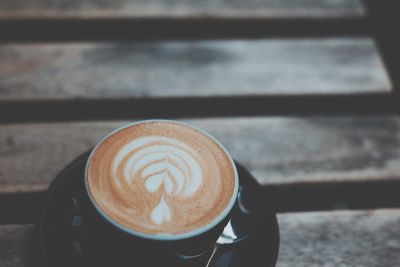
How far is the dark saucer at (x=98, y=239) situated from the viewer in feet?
1.77

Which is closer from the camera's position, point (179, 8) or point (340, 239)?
point (340, 239)

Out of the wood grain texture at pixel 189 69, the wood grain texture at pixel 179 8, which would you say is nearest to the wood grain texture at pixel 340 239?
the wood grain texture at pixel 189 69

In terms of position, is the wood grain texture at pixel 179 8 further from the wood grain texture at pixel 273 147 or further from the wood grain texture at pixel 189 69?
the wood grain texture at pixel 273 147

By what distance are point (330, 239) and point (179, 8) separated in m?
0.56

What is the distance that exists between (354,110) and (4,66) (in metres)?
0.64

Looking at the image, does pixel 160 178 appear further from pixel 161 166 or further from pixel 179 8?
pixel 179 8

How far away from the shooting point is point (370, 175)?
76cm

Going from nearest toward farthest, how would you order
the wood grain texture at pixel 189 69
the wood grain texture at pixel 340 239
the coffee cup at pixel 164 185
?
1. the coffee cup at pixel 164 185
2. the wood grain texture at pixel 340 239
3. the wood grain texture at pixel 189 69

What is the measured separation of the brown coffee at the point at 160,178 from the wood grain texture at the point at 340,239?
139 mm

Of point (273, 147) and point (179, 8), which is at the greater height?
point (179, 8)

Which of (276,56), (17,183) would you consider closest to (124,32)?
(276,56)

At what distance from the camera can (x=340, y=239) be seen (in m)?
0.67

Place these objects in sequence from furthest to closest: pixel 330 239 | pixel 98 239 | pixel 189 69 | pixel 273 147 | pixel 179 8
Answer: pixel 179 8, pixel 189 69, pixel 273 147, pixel 330 239, pixel 98 239

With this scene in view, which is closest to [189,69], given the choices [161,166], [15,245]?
[161,166]
